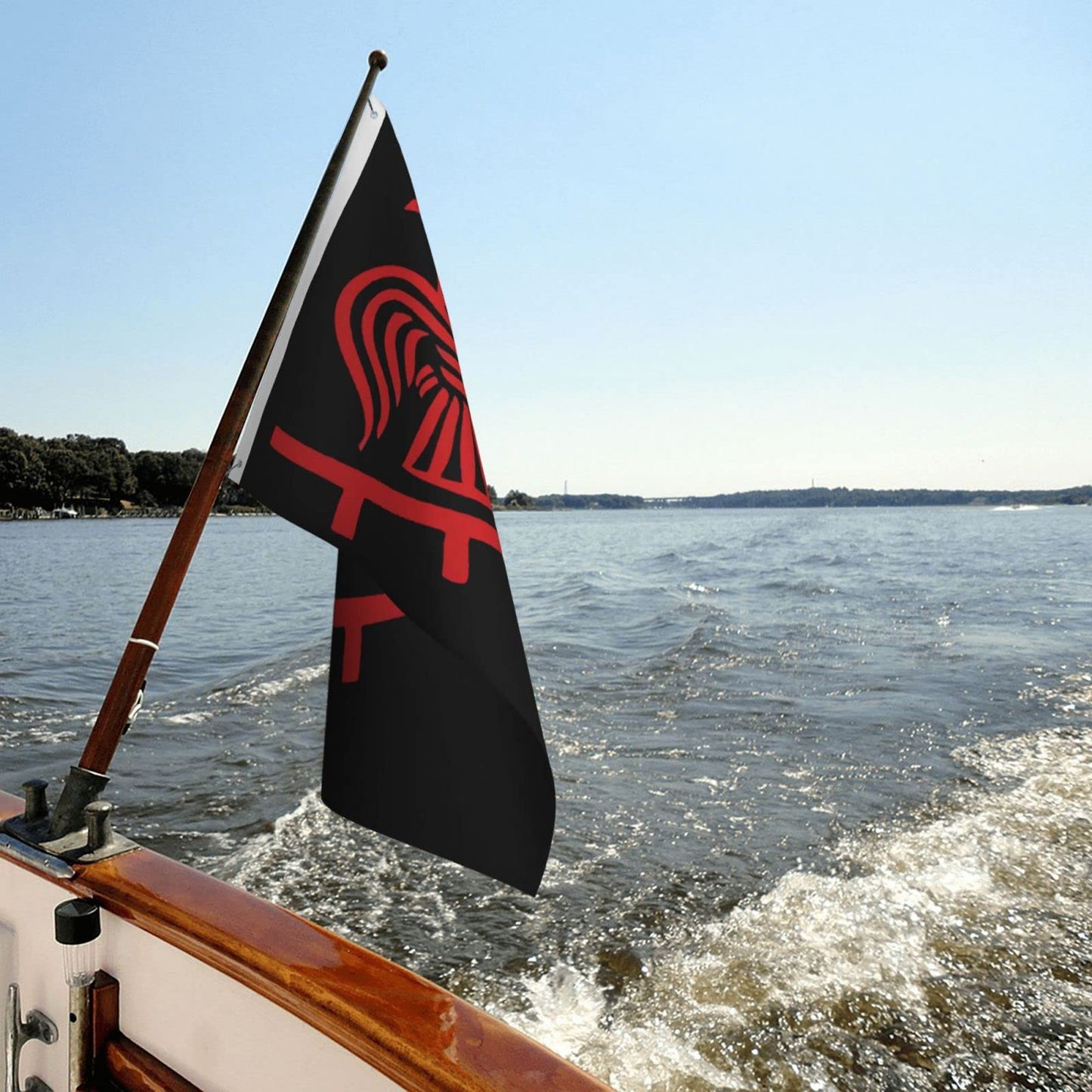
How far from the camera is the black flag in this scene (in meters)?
1.71

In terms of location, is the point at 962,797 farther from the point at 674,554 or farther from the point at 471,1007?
the point at 674,554

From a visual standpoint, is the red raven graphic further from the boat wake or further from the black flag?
the boat wake

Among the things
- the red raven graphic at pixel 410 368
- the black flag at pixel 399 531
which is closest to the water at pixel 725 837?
the black flag at pixel 399 531

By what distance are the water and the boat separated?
224 centimetres

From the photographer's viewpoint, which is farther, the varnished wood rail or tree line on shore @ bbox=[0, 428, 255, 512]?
tree line on shore @ bbox=[0, 428, 255, 512]

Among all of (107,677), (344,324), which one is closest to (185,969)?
(344,324)

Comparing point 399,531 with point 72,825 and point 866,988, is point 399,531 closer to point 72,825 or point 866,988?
point 72,825

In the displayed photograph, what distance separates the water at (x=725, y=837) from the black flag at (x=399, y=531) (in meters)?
2.14

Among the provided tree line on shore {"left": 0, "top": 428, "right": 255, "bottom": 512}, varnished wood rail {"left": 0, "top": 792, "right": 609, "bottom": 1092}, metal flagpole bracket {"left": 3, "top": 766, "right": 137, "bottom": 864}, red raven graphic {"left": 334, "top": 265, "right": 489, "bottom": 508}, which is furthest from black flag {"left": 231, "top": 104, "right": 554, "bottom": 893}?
tree line on shore {"left": 0, "top": 428, "right": 255, "bottom": 512}

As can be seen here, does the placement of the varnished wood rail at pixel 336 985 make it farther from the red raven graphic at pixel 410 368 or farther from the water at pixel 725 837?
the water at pixel 725 837

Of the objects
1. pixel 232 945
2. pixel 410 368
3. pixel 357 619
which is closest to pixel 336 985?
pixel 232 945

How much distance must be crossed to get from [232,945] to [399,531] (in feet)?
2.80

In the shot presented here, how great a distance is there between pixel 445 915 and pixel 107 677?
8946 mm

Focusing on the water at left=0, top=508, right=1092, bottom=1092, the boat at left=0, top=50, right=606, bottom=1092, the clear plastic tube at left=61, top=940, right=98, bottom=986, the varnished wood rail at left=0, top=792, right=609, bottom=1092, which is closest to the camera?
the varnished wood rail at left=0, top=792, right=609, bottom=1092
